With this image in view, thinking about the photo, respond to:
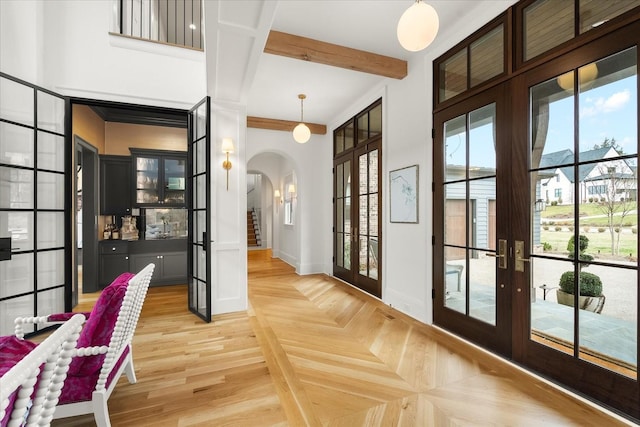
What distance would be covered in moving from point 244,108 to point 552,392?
13.9 ft

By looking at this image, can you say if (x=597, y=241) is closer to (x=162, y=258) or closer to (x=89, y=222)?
(x=162, y=258)

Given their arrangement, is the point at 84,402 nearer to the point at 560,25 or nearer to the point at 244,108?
the point at 244,108

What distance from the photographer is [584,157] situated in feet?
6.75

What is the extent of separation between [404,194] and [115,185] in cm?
483

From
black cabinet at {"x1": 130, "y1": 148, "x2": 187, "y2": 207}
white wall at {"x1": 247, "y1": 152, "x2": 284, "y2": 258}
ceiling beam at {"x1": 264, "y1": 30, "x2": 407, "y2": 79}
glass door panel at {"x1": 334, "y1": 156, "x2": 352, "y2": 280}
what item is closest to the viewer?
ceiling beam at {"x1": 264, "y1": 30, "x2": 407, "y2": 79}

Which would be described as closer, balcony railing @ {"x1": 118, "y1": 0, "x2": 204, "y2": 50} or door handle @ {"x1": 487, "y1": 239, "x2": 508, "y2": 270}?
door handle @ {"x1": 487, "y1": 239, "x2": 508, "y2": 270}

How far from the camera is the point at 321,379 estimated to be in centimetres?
231

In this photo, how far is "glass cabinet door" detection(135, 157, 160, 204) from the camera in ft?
16.8

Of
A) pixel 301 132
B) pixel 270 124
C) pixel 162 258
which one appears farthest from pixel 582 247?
pixel 162 258

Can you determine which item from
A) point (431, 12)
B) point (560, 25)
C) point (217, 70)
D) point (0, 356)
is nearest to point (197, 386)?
point (0, 356)

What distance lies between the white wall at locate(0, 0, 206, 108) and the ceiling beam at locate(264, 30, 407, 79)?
149 centimetres

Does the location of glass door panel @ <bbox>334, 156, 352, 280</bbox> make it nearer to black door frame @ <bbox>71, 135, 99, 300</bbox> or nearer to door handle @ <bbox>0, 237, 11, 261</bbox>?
black door frame @ <bbox>71, 135, 99, 300</bbox>

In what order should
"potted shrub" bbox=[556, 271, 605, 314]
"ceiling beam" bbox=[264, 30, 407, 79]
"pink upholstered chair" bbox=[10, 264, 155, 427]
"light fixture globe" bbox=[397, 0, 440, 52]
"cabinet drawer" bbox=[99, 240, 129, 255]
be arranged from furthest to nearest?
"cabinet drawer" bbox=[99, 240, 129, 255]
"ceiling beam" bbox=[264, 30, 407, 79]
"potted shrub" bbox=[556, 271, 605, 314]
"light fixture globe" bbox=[397, 0, 440, 52]
"pink upholstered chair" bbox=[10, 264, 155, 427]

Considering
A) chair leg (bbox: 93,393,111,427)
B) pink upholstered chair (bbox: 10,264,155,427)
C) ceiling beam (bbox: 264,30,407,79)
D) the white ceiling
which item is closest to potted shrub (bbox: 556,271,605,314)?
the white ceiling
